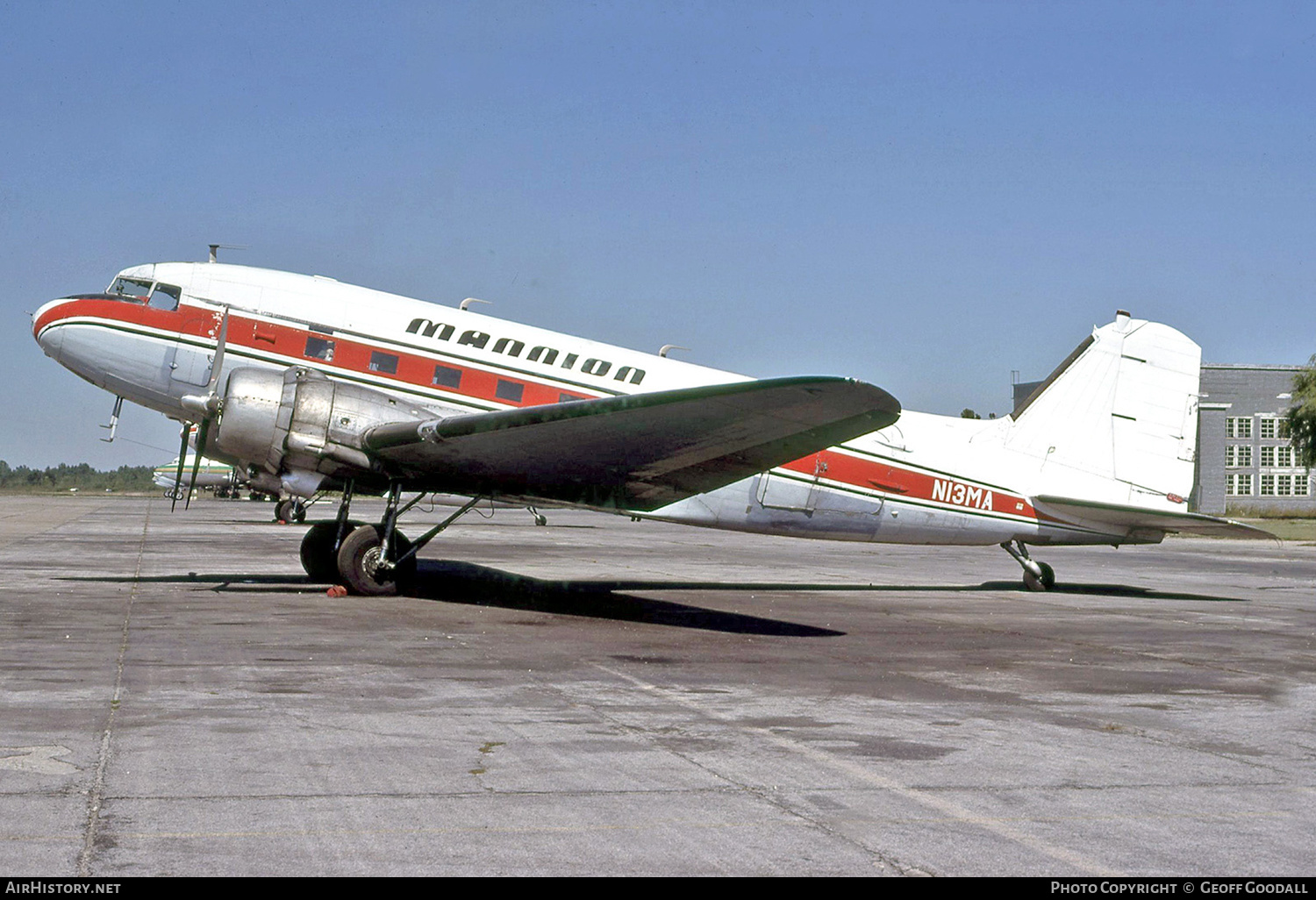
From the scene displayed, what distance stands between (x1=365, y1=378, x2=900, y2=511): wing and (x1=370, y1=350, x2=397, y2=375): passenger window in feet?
5.59

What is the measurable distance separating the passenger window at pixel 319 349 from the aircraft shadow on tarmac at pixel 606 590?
11.6 feet

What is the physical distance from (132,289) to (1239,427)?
4233 inches

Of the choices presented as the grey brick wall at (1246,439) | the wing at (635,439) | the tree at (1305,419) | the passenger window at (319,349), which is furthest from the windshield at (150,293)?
the grey brick wall at (1246,439)

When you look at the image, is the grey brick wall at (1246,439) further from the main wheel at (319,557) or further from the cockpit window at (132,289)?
the cockpit window at (132,289)

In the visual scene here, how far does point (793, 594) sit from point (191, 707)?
13.0m

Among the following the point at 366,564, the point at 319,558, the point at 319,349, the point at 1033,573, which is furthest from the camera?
the point at 1033,573

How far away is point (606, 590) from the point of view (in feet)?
65.2

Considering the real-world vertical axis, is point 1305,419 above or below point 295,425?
above

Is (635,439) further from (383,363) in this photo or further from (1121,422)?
(1121,422)

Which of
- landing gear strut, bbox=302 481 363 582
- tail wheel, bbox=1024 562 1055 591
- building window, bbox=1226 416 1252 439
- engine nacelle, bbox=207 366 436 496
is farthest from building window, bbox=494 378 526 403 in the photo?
building window, bbox=1226 416 1252 439

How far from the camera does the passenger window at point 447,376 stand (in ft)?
59.1

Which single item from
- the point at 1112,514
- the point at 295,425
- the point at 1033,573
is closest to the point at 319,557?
the point at 295,425

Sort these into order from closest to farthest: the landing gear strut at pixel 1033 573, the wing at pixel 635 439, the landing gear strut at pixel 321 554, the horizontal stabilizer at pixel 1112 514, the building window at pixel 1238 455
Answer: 1. the wing at pixel 635 439
2. the landing gear strut at pixel 321 554
3. the horizontal stabilizer at pixel 1112 514
4. the landing gear strut at pixel 1033 573
5. the building window at pixel 1238 455

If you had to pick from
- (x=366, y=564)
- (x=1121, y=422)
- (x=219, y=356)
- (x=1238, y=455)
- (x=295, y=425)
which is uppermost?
(x=1238, y=455)
